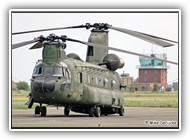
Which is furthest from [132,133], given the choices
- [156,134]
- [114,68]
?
[114,68]

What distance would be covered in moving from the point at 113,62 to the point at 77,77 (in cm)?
313

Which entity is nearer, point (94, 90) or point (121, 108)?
point (94, 90)

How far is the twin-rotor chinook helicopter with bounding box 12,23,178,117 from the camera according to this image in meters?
29.2

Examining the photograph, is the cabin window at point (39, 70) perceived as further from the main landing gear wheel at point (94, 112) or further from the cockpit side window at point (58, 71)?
the main landing gear wheel at point (94, 112)

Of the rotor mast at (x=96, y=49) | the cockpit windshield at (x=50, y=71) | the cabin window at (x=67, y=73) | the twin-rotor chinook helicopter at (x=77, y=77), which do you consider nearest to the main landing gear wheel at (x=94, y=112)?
the twin-rotor chinook helicopter at (x=77, y=77)

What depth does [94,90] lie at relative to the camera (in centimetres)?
3122

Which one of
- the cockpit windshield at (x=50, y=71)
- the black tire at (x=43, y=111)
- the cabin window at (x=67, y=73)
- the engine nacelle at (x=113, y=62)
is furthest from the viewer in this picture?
the engine nacelle at (x=113, y=62)

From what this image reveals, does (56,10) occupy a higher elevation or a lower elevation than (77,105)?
higher

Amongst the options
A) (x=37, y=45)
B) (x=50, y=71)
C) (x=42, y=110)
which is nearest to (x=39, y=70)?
(x=50, y=71)

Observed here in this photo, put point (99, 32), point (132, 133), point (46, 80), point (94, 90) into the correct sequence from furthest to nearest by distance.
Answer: point (99, 32) < point (94, 90) < point (46, 80) < point (132, 133)

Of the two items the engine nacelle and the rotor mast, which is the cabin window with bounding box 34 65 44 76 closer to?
the engine nacelle

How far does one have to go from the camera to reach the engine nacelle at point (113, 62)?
107 feet
